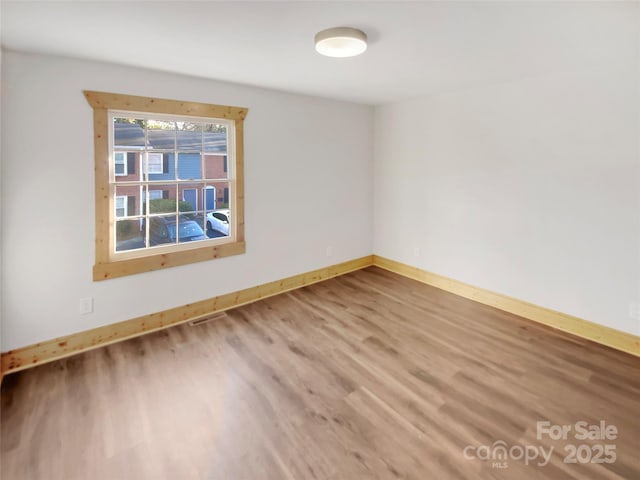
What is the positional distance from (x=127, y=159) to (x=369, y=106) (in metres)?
3.30

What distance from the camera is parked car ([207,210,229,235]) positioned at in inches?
138

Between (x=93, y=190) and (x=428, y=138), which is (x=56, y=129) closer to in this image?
(x=93, y=190)

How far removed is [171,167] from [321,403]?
2536 mm

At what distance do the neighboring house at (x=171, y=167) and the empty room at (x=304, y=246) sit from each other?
0.02 meters

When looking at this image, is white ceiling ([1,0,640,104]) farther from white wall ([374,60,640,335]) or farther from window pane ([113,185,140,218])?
window pane ([113,185,140,218])

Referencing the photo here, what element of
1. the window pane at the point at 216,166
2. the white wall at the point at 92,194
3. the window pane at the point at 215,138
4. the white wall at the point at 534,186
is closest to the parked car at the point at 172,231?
the white wall at the point at 92,194

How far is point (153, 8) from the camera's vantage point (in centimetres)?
178

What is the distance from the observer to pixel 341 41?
209cm

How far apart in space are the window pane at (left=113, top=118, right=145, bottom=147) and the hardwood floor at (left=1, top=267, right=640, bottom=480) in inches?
70.9

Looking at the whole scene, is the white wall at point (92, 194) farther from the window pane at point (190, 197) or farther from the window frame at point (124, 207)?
the window pane at point (190, 197)

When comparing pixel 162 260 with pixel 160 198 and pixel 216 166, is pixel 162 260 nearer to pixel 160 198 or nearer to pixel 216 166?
pixel 160 198

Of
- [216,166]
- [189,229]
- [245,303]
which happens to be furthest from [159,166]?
[245,303]

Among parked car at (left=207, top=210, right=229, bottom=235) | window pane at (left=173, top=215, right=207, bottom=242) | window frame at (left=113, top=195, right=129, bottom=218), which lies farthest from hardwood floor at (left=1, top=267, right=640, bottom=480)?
window frame at (left=113, top=195, right=129, bottom=218)

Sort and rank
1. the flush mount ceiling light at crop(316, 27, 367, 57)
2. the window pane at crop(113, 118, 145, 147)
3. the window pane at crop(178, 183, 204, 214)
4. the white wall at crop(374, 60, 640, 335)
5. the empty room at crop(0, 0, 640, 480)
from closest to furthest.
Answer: the empty room at crop(0, 0, 640, 480), the flush mount ceiling light at crop(316, 27, 367, 57), the white wall at crop(374, 60, 640, 335), the window pane at crop(113, 118, 145, 147), the window pane at crop(178, 183, 204, 214)
